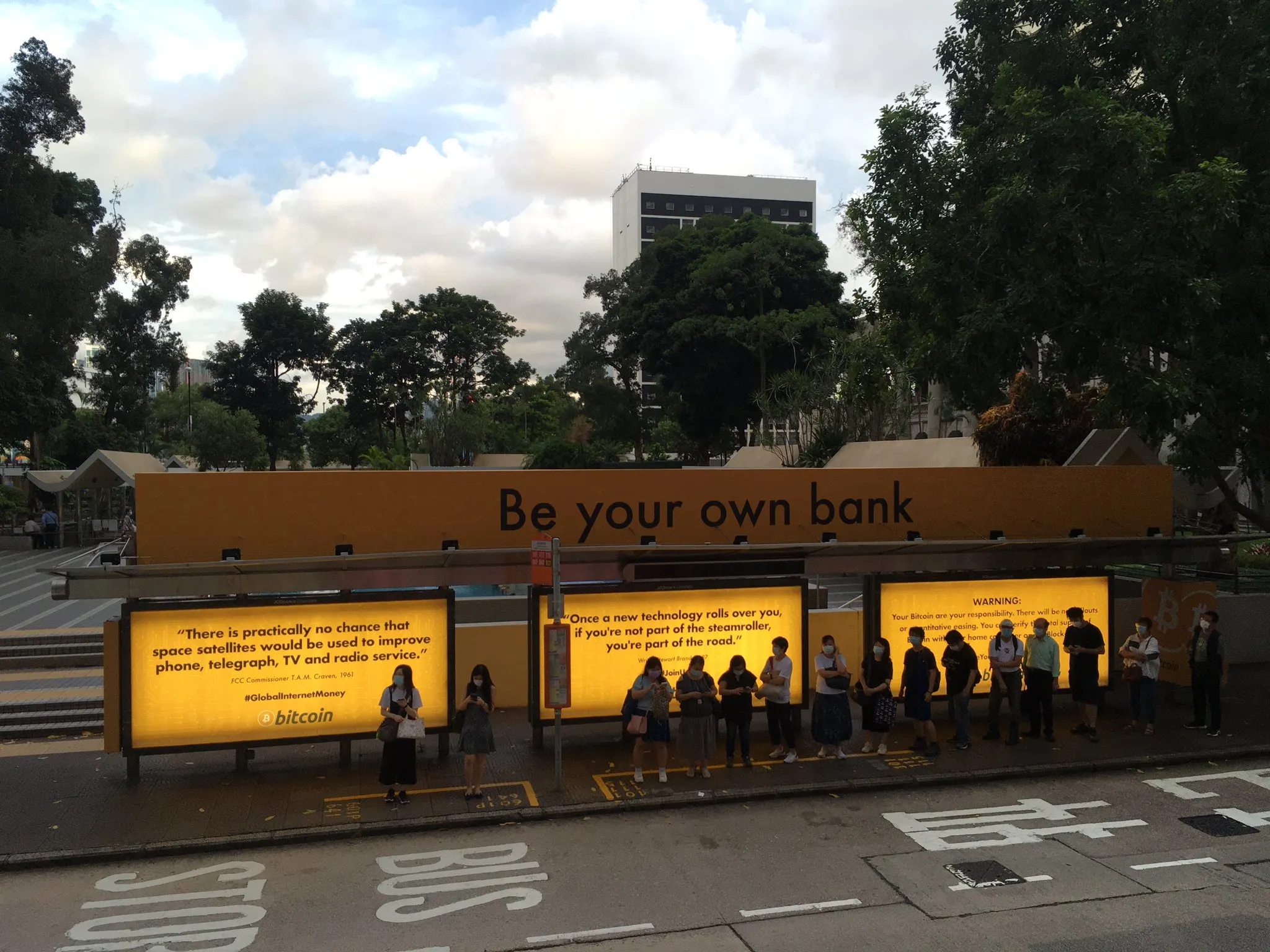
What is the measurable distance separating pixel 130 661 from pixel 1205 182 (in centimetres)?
1469

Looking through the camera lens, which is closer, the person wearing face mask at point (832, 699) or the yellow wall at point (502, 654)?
the person wearing face mask at point (832, 699)

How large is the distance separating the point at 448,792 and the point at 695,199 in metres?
134

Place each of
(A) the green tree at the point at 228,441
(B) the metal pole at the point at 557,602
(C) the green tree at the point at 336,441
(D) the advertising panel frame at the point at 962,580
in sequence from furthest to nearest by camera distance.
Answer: (C) the green tree at the point at 336,441 → (A) the green tree at the point at 228,441 → (D) the advertising panel frame at the point at 962,580 → (B) the metal pole at the point at 557,602

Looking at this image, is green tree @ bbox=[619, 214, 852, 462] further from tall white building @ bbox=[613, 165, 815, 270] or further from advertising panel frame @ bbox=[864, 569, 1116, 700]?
tall white building @ bbox=[613, 165, 815, 270]

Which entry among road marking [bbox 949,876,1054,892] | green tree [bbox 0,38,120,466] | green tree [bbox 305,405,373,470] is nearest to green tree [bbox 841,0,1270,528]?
road marking [bbox 949,876,1054,892]

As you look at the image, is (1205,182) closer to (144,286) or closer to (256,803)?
(256,803)

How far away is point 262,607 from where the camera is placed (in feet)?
36.9

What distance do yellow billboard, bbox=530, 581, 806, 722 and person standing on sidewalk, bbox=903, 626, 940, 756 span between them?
1.40m

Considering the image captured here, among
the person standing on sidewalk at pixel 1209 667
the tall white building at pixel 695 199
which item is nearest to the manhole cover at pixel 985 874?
the person standing on sidewalk at pixel 1209 667

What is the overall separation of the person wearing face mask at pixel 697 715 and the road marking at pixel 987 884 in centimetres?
362

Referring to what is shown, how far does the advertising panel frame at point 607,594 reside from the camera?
12062 millimetres

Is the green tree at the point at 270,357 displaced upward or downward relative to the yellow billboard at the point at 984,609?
upward

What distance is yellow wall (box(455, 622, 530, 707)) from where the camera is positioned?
14430 mm

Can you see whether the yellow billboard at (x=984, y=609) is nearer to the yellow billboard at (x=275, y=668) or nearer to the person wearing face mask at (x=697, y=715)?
the person wearing face mask at (x=697, y=715)
